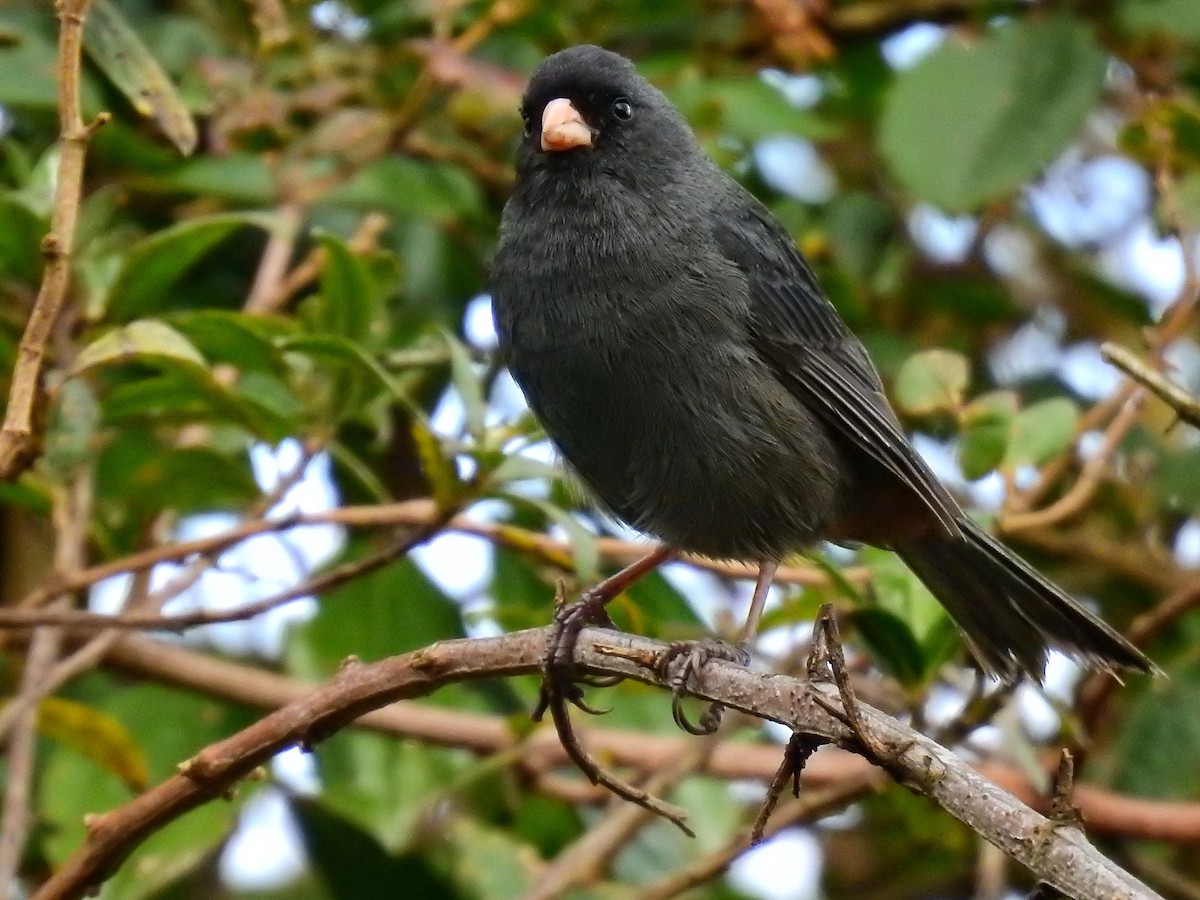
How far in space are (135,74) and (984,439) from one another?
1815mm

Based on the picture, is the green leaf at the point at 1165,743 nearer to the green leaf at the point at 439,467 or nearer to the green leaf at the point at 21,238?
the green leaf at the point at 439,467

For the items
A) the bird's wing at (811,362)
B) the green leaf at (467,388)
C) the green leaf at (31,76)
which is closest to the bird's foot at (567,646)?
the green leaf at (467,388)

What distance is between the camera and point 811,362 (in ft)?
11.6

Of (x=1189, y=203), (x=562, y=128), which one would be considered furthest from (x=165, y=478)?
(x=1189, y=203)

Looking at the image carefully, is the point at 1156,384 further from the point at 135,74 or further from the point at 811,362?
the point at 135,74

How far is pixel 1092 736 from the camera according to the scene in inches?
141

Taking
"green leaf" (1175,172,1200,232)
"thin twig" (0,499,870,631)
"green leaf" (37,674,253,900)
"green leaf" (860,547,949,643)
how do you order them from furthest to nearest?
"green leaf" (1175,172,1200,232)
"green leaf" (37,674,253,900)
"green leaf" (860,547,949,643)
"thin twig" (0,499,870,631)

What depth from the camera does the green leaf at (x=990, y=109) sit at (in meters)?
4.01

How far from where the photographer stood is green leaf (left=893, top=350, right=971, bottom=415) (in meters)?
3.56

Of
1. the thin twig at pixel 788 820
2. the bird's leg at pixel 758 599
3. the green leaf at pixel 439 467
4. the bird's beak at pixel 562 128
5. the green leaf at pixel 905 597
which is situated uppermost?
the bird's beak at pixel 562 128

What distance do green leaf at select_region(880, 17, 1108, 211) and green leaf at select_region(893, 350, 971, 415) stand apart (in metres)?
0.54

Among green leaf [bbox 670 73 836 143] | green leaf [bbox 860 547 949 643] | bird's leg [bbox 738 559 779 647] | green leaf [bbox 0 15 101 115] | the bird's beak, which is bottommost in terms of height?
bird's leg [bbox 738 559 779 647]

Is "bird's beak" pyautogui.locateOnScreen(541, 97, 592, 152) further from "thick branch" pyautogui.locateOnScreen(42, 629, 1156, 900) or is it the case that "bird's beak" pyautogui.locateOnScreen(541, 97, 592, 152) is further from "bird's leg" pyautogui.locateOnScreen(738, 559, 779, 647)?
"thick branch" pyautogui.locateOnScreen(42, 629, 1156, 900)

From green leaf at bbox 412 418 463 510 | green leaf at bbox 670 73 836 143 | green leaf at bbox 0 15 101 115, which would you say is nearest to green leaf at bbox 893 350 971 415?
green leaf at bbox 670 73 836 143
